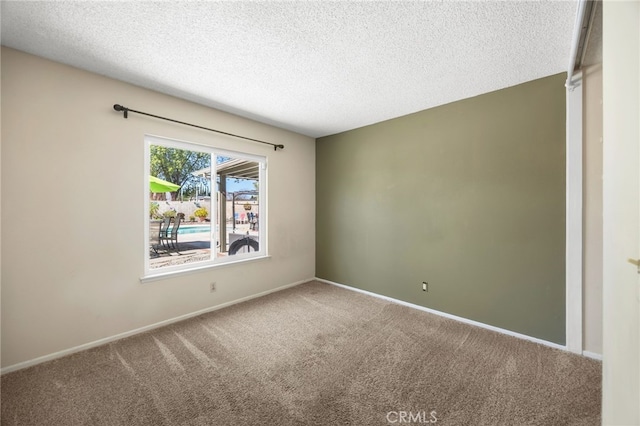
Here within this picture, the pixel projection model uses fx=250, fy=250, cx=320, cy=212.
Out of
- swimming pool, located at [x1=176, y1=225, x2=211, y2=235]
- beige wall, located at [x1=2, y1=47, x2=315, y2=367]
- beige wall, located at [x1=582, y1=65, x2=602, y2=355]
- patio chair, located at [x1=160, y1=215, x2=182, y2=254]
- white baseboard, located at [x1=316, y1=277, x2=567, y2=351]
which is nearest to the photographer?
beige wall, located at [x1=2, y1=47, x2=315, y2=367]

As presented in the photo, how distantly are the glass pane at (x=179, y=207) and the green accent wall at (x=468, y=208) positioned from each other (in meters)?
2.03

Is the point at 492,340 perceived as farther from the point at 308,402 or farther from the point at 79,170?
the point at 79,170

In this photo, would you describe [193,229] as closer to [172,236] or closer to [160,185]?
[172,236]

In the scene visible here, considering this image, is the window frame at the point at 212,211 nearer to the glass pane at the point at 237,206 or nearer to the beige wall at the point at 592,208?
the glass pane at the point at 237,206

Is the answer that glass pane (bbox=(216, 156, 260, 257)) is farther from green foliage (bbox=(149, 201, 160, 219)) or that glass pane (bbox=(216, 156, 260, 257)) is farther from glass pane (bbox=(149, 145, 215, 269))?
green foliage (bbox=(149, 201, 160, 219))

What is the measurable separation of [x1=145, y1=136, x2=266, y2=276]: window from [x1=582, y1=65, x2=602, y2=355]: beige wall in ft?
11.5

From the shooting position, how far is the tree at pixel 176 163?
2.77 m

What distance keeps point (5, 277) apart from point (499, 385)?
3753 mm

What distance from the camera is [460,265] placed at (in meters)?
2.85

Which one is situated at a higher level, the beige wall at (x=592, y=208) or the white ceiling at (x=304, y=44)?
the white ceiling at (x=304, y=44)

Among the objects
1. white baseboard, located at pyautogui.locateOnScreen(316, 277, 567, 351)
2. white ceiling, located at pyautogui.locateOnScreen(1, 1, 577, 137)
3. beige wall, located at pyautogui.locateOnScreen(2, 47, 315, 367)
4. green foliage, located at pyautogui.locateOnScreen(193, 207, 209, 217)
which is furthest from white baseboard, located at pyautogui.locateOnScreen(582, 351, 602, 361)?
green foliage, located at pyautogui.locateOnScreen(193, 207, 209, 217)

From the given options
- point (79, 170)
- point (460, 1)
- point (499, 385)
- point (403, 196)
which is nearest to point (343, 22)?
point (460, 1)

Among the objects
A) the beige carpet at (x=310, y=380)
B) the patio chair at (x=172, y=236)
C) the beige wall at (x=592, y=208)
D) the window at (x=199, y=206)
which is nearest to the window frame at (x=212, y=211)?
the window at (x=199, y=206)

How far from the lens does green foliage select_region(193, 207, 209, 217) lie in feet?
10.3
